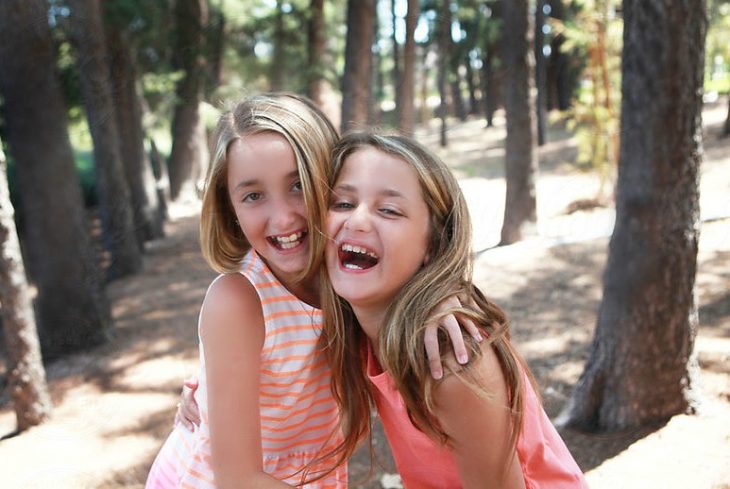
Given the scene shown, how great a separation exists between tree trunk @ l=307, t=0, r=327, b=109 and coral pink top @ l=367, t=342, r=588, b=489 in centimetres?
735

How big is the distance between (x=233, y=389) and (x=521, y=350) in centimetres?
328

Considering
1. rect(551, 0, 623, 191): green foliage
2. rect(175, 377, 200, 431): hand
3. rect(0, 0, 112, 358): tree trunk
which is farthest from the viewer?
rect(551, 0, 623, 191): green foliage

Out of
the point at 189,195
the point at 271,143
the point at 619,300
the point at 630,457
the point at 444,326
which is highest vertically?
the point at 271,143

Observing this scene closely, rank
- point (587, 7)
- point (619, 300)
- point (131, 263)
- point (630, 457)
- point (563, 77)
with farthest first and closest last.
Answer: point (563, 77)
point (587, 7)
point (131, 263)
point (619, 300)
point (630, 457)

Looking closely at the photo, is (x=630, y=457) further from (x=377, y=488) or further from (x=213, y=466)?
(x=213, y=466)

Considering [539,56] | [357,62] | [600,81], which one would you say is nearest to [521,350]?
[357,62]

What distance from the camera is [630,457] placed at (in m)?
2.64

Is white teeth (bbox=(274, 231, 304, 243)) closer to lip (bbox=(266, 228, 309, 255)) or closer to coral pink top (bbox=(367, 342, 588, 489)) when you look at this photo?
lip (bbox=(266, 228, 309, 255))

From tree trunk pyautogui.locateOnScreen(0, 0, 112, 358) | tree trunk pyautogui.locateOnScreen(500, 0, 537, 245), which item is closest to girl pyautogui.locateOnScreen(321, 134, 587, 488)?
tree trunk pyautogui.locateOnScreen(0, 0, 112, 358)

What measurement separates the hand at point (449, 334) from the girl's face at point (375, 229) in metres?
0.15

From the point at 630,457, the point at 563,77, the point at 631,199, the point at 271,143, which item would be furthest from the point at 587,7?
the point at 563,77

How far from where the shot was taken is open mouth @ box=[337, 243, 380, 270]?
1.43 meters

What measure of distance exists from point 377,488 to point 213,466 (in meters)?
1.72

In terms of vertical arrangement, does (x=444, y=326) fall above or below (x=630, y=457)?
above
